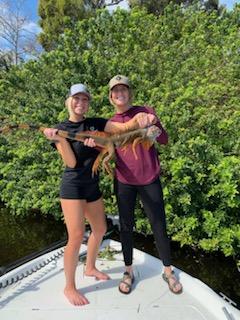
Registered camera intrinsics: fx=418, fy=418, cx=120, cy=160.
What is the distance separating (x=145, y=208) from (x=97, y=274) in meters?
0.76

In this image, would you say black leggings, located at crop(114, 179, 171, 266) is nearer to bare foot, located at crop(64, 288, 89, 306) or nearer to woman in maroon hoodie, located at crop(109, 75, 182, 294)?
woman in maroon hoodie, located at crop(109, 75, 182, 294)

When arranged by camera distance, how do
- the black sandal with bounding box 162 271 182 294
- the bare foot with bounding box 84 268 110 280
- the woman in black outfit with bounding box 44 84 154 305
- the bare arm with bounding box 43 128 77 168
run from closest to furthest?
the bare arm with bounding box 43 128 77 168 → the woman in black outfit with bounding box 44 84 154 305 → the black sandal with bounding box 162 271 182 294 → the bare foot with bounding box 84 268 110 280

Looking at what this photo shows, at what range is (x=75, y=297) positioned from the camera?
3332 mm

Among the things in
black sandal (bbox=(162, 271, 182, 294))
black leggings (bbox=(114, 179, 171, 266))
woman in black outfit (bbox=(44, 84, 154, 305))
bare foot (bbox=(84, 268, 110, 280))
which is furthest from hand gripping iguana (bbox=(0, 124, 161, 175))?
black sandal (bbox=(162, 271, 182, 294))

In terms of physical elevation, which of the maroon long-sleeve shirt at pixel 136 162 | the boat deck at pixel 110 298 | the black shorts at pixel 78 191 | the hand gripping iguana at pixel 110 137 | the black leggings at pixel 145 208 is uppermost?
the hand gripping iguana at pixel 110 137

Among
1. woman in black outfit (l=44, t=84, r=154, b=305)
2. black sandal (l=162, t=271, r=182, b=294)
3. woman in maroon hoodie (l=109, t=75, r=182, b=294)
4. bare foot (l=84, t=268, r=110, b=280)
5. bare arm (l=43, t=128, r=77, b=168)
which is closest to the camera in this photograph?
bare arm (l=43, t=128, r=77, b=168)

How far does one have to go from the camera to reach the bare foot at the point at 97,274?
3.71 metres

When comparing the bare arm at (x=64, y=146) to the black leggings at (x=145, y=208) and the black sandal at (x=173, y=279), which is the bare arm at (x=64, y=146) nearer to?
the black leggings at (x=145, y=208)

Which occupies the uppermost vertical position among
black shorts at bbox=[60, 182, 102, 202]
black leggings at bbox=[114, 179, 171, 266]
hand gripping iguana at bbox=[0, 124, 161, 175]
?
hand gripping iguana at bbox=[0, 124, 161, 175]

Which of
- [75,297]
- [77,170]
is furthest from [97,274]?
[77,170]

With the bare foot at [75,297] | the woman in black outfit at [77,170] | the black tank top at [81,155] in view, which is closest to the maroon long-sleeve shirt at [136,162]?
the woman in black outfit at [77,170]

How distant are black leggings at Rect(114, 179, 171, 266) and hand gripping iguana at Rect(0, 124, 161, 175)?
30cm

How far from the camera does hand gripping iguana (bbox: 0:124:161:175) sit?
3.18 metres

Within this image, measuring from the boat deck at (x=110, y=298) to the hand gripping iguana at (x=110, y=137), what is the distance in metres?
1.04
